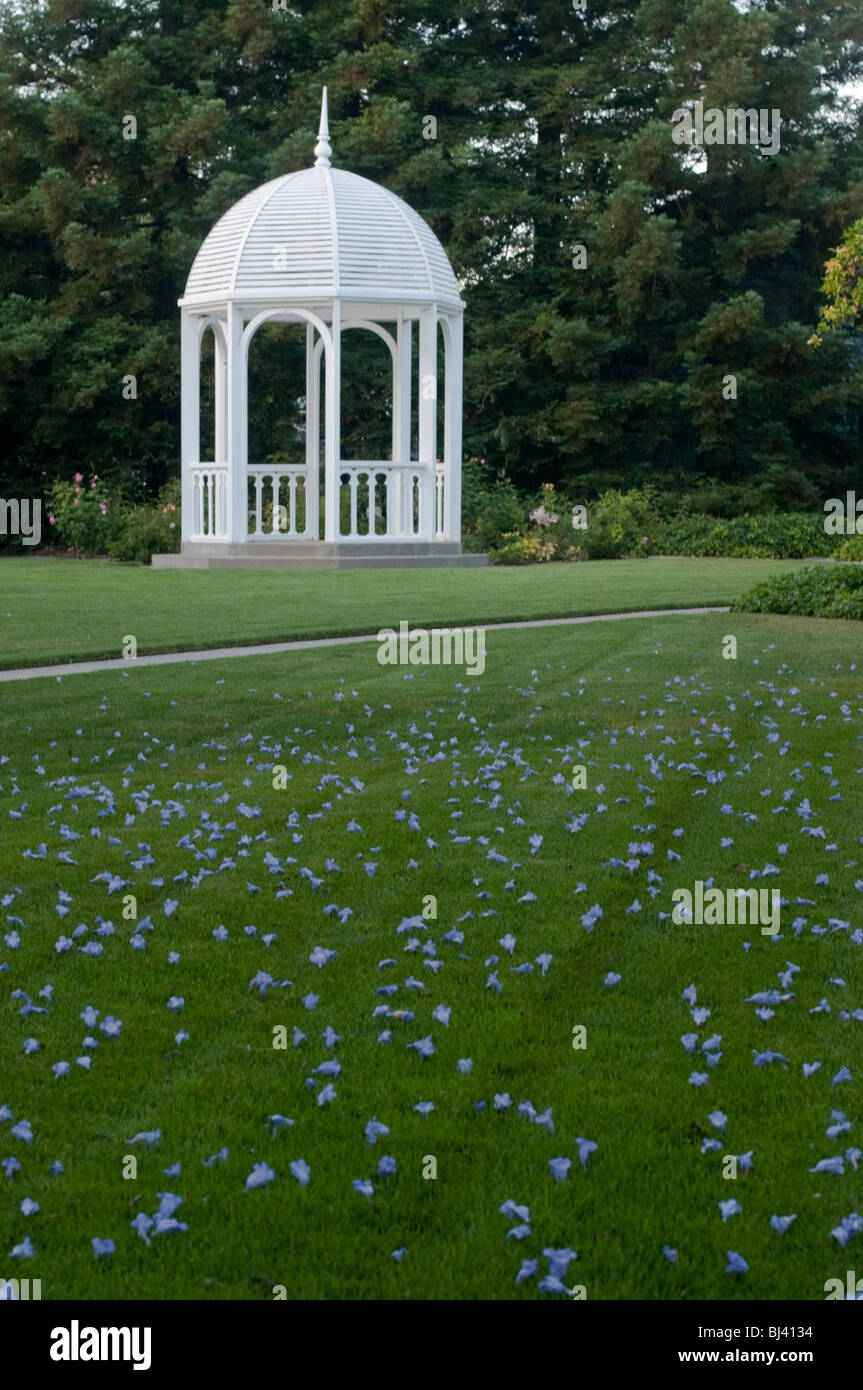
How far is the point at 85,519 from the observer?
25297 mm

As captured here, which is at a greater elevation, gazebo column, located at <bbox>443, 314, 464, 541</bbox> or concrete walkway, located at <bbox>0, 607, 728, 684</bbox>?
gazebo column, located at <bbox>443, 314, 464, 541</bbox>

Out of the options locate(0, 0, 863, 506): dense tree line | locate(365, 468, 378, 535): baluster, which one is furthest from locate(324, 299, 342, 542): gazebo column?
locate(0, 0, 863, 506): dense tree line

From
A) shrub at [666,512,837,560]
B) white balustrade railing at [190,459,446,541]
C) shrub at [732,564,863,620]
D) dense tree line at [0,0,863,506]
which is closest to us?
shrub at [732,564,863,620]

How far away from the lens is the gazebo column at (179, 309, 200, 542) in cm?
2284

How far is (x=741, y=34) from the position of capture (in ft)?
101

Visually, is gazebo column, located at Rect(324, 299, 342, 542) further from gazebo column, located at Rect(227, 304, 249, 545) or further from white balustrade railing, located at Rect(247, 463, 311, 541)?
gazebo column, located at Rect(227, 304, 249, 545)

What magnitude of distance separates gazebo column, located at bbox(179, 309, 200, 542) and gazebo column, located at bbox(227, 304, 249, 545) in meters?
1.21

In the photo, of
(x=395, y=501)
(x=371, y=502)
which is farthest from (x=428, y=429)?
(x=371, y=502)

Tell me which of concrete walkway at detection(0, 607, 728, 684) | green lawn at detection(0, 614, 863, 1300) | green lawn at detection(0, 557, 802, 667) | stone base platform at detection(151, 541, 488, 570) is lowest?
green lawn at detection(0, 614, 863, 1300)

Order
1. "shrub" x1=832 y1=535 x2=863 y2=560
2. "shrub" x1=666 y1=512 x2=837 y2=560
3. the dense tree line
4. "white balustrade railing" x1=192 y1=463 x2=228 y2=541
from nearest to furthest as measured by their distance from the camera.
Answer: "white balustrade railing" x1=192 y1=463 x2=228 y2=541 < "shrub" x1=832 y1=535 x2=863 y2=560 < "shrub" x1=666 y1=512 x2=837 y2=560 < the dense tree line

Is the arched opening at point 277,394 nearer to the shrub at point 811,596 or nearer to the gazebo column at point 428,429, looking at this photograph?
the gazebo column at point 428,429

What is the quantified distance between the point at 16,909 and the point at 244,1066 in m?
1.75

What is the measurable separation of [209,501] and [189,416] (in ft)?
4.58
